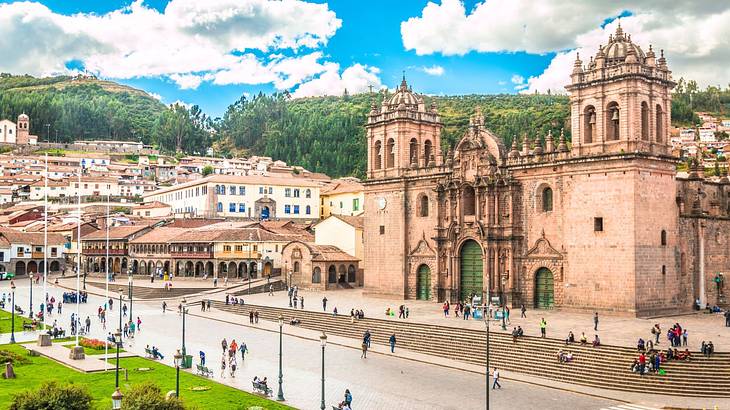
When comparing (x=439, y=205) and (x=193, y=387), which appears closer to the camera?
(x=193, y=387)

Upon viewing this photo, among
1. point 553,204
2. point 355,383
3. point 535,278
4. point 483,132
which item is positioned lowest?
point 355,383

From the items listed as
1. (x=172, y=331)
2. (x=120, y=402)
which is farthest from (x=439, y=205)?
(x=120, y=402)

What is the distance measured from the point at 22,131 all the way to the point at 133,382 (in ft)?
492

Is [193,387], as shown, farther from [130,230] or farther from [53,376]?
[130,230]

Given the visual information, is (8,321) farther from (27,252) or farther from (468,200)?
(27,252)

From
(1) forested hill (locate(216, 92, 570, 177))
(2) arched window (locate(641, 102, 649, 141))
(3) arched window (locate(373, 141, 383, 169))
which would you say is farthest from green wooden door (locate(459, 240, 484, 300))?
(1) forested hill (locate(216, 92, 570, 177))

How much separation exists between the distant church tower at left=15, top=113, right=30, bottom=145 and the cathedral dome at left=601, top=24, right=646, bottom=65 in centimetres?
14796

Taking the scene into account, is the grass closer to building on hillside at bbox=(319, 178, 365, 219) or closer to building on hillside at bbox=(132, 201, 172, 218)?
building on hillside at bbox=(319, 178, 365, 219)

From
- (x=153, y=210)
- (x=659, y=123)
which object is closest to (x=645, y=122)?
(x=659, y=123)

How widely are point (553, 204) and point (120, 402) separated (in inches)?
1243

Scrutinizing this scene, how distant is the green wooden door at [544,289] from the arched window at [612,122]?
30.8ft

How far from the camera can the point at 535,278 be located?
153ft

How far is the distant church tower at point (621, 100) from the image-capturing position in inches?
1647

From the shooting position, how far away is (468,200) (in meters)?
51.3
